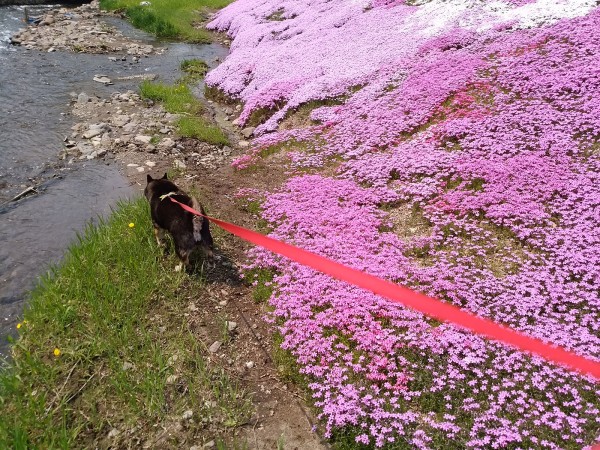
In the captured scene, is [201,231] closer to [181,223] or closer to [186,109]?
[181,223]

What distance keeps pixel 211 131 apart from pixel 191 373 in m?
12.0

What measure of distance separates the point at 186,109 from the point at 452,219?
553 inches

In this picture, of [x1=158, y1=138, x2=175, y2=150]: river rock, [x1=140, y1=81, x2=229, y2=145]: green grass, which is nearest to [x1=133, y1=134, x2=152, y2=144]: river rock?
[x1=158, y1=138, x2=175, y2=150]: river rock

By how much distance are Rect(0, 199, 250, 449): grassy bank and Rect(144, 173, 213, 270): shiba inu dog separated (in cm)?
59

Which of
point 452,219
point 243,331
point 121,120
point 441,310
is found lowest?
point 243,331

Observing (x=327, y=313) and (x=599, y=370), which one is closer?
(x=599, y=370)

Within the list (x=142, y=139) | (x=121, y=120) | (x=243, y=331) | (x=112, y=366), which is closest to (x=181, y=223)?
(x=243, y=331)

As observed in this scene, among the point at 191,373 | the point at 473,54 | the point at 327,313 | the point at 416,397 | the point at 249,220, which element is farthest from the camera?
the point at 473,54

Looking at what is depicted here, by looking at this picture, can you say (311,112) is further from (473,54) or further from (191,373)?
(191,373)

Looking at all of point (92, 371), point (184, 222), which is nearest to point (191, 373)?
point (92, 371)

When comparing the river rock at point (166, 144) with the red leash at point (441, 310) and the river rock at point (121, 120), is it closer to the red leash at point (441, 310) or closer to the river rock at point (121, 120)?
the river rock at point (121, 120)

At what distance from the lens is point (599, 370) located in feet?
19.3

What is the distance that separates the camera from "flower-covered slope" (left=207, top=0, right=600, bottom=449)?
6121 millimetres

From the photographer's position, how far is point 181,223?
8633 millimetres
